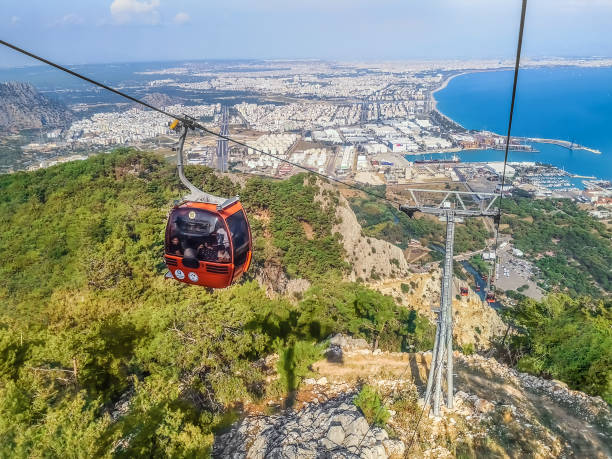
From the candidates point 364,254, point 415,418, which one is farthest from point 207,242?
point 364,254

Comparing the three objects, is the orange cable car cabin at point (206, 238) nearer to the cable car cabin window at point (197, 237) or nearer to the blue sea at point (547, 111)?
the cable car cabin window at point (197, 237)

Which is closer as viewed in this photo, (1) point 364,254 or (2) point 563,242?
(1) point 364,254

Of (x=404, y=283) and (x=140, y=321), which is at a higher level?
(x=140, y=321)

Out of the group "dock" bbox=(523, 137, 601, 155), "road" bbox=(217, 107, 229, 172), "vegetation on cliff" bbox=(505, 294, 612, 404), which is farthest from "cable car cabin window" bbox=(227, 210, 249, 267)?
"dock" bbox=(523, 137, 601, 155)

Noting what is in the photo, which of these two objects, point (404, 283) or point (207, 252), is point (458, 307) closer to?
point (404, 283)

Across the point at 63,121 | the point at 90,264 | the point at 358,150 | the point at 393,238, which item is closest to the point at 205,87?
the point at 63,121

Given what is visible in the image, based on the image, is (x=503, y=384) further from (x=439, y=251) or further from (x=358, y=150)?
(x=358, y=150)

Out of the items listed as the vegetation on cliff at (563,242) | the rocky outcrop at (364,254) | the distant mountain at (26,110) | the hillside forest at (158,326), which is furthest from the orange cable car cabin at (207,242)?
the distant mountain at (26,110)
